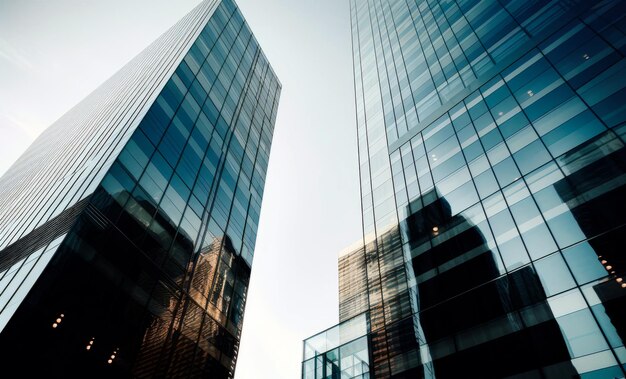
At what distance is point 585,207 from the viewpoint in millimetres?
16234

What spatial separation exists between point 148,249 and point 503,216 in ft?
62.1

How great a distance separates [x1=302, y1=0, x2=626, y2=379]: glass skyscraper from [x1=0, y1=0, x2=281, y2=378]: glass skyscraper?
311 inches

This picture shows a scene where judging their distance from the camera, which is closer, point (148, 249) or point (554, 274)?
point (554, 274)

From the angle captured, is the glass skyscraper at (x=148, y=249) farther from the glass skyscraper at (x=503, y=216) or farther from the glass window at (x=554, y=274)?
the glass window at (x=554, y=274)

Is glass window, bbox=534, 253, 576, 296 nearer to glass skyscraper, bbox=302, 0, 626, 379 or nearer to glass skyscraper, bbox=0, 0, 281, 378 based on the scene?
glass skyscraper, bbox=302, 0, 626, 379

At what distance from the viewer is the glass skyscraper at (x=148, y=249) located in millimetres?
15156

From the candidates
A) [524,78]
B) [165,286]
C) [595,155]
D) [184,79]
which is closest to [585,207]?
[595,155]

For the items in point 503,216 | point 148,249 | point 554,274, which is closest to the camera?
point 554,274

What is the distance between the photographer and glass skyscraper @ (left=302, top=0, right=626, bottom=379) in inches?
582

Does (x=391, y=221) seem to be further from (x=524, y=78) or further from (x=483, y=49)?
(x=483, y=49)

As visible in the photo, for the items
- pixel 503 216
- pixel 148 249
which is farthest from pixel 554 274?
pixel 148 249

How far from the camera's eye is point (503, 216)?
A: 19.2 metres

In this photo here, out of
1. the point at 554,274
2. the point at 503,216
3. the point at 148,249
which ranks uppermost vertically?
the point at 503,216

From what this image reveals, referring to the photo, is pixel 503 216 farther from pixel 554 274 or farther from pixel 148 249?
pixel 148 249
